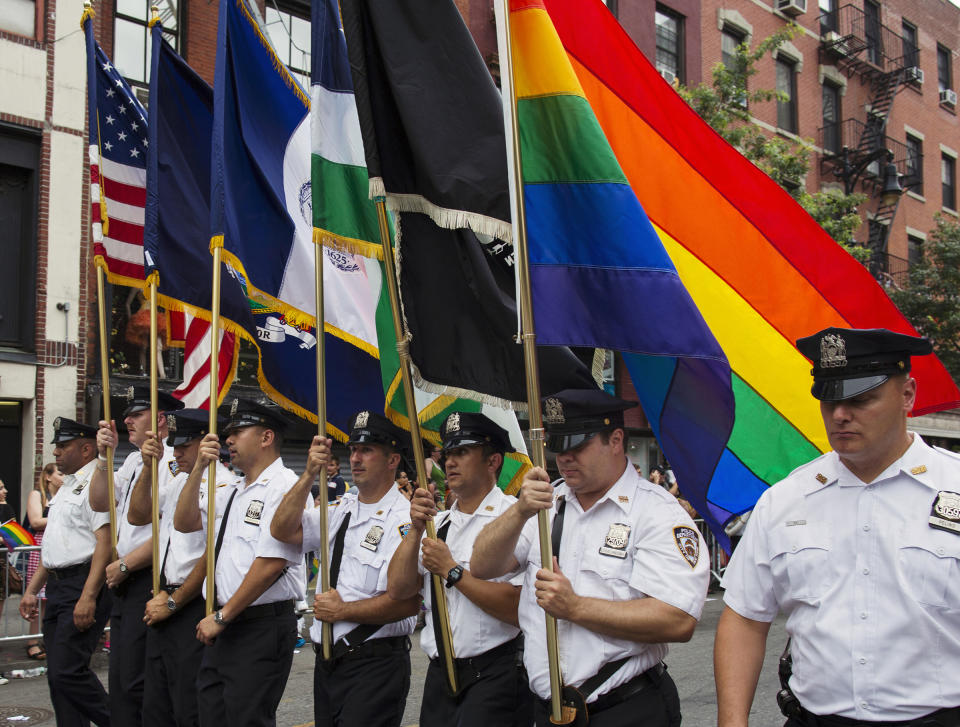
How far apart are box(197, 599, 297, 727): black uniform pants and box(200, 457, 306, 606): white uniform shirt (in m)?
0.17

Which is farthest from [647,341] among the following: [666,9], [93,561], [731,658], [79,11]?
[666,9]

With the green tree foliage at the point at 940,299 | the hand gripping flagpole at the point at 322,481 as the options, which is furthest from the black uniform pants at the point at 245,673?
the green tree foliage at the point at 940,299

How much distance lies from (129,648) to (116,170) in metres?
3.44

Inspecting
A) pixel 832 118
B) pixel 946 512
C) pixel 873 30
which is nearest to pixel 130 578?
pixel 946 512

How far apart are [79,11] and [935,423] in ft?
92.6

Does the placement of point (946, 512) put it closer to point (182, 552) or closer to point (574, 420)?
point (574, 420)

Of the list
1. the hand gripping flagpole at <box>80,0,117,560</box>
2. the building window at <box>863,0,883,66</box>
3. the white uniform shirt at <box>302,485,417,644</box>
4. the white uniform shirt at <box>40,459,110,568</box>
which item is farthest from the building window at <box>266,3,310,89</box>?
the building window at <box>863,0,883,66</box>

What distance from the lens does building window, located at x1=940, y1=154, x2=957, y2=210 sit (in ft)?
110

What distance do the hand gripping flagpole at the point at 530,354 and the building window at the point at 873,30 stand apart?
30.3 metres

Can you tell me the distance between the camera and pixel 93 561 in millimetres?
6898

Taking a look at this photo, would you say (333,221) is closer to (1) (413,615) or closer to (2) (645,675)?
(1) (413,615)

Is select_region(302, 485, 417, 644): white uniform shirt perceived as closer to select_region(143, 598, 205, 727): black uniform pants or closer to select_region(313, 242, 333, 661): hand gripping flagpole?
select_region(313, 242, 333, 661): hand gripping flagpole

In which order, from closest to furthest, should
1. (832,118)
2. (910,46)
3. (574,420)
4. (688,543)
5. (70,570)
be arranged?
(688,543) → (574,420) → (70,570) → (832,118) → (910,46)

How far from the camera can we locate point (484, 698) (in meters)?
4.38
